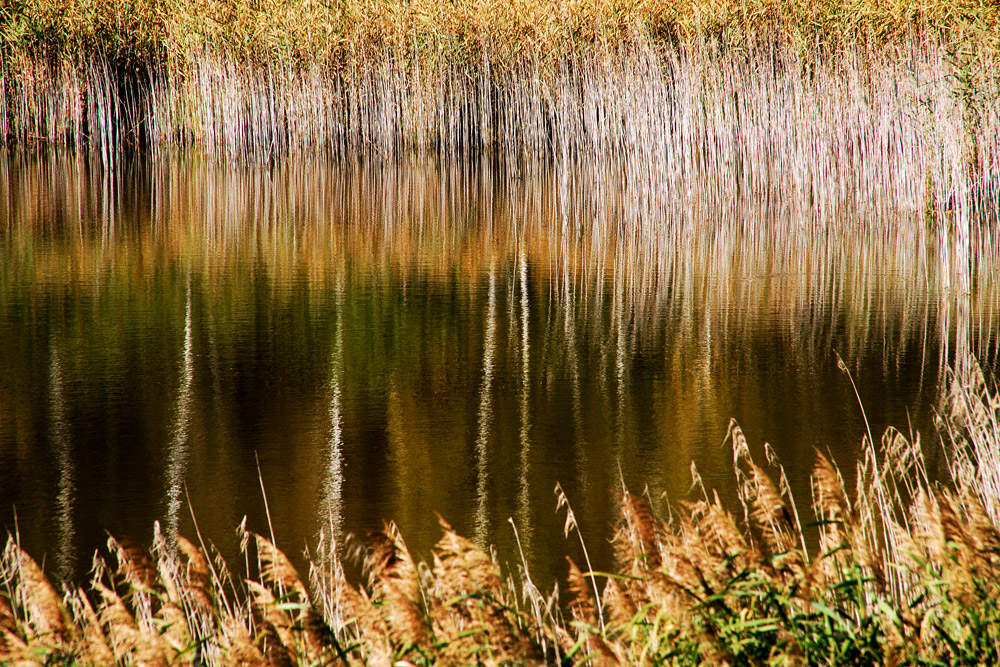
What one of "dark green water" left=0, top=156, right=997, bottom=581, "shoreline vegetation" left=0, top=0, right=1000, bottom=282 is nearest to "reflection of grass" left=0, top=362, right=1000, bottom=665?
"dark green water" left=0, top=156, right=997, bottom=581

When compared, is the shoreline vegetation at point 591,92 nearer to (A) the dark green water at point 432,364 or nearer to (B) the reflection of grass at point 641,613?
(A) the dark green water at point 432,364

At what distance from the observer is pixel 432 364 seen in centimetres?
531

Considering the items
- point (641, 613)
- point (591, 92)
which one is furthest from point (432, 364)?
point (591, 92)

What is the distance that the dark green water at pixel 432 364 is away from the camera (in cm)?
377

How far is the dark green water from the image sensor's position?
3773mm

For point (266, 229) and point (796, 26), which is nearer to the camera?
point (266, 229)

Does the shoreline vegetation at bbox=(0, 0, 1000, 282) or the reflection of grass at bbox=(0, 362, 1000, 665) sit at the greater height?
the shoreline vegetation at bbox=(0, 0, 1000, 282)

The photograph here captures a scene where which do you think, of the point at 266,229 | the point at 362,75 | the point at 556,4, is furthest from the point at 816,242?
the point at 362,75

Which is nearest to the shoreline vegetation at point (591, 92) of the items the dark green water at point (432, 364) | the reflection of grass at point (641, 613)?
the dark green water at point (432, 364)

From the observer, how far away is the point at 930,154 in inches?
336

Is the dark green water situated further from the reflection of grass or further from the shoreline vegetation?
the reflection of grass

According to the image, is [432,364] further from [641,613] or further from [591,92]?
[591,92]

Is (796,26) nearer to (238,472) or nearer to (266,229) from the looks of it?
(266,229)

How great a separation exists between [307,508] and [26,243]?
18.2 ft
